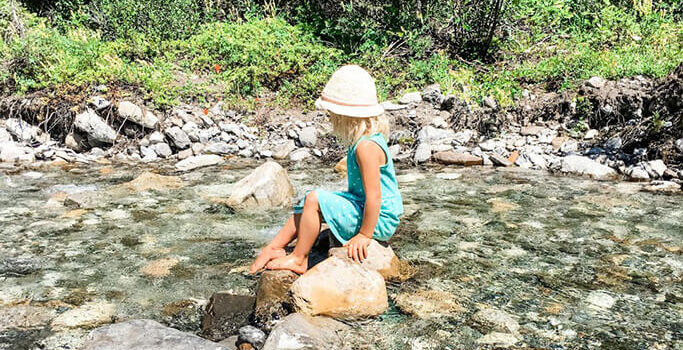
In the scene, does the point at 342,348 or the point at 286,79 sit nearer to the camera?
the point at 342,348

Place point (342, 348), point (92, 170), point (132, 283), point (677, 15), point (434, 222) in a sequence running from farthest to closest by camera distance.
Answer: point (677, 15)
point (92, 170)
point (434, 222)
point (132, 283)
point (342, 348)

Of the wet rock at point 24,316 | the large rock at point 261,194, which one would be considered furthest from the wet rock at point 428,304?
the large rock at point 261,194

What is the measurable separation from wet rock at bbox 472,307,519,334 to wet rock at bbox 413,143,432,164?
4.15 meters

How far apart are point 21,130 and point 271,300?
6.37 meters

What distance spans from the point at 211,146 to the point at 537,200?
14.4 feet

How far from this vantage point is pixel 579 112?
25.5 feet

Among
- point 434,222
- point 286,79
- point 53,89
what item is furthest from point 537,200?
point 53,89

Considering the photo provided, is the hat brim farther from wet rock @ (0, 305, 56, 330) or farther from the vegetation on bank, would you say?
the vegetation on bank

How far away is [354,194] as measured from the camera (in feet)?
12.3

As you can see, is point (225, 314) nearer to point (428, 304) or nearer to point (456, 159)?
point (428, 304)

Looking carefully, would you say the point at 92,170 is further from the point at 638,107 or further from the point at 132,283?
the point at 638,107

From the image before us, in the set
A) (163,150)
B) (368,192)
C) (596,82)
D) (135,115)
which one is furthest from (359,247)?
(596,82)

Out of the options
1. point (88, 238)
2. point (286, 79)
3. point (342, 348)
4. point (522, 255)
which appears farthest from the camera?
point (286, 79)

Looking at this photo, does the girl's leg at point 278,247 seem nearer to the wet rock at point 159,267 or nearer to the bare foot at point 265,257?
the bare foot at point 265,257
